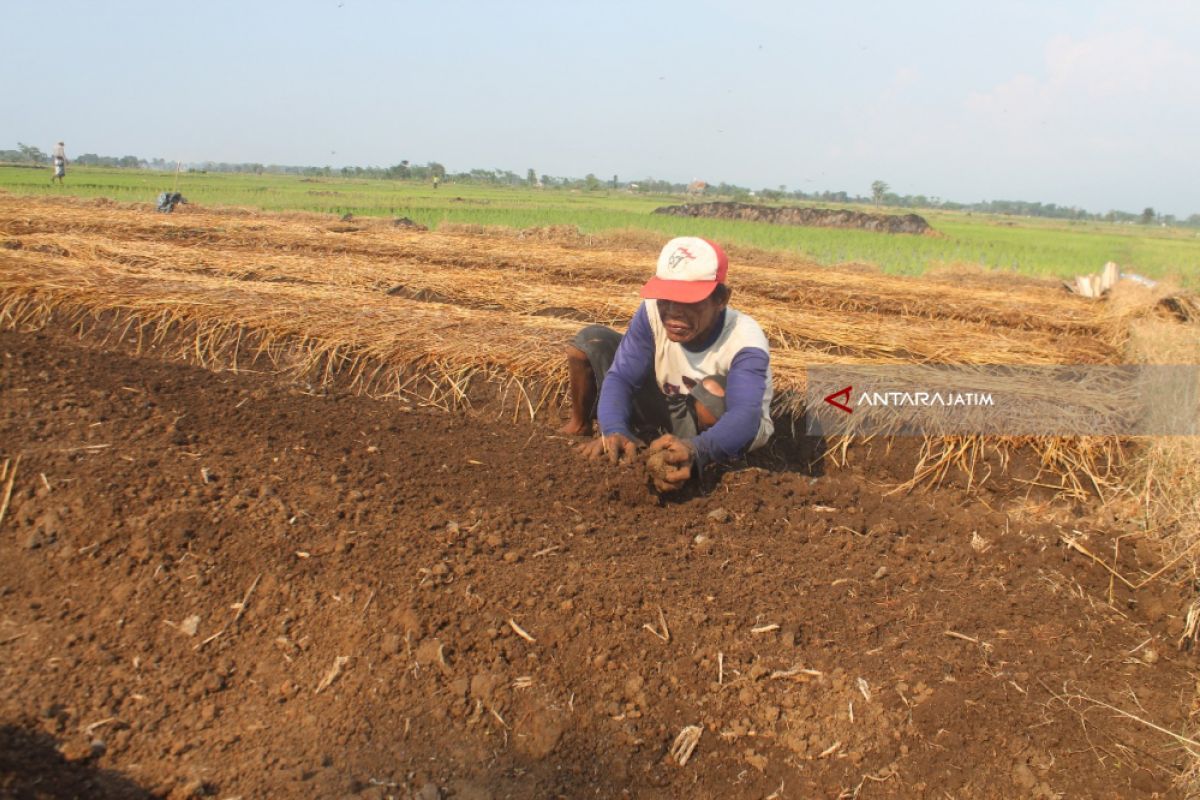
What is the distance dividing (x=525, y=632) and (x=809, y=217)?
27076mm

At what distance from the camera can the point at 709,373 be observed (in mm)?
3568

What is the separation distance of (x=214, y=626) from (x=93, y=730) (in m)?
0.43

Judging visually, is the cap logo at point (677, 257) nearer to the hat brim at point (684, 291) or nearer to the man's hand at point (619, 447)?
the hat brim at point (684, 291)

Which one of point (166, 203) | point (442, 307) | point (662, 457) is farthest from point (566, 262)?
point (166, 203)

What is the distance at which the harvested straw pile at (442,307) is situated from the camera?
487 cm

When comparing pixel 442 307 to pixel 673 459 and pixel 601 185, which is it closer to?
pixel 673 459

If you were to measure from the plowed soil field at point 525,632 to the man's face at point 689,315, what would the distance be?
24.6 inches

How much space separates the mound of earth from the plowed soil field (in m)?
23.7

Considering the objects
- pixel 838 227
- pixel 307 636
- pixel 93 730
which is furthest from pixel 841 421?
pixel 838 227

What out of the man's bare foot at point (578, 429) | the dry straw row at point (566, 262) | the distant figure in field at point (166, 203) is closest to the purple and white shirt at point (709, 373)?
the man's bare foot at point (578, 429)

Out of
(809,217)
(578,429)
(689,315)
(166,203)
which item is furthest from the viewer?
(809,217)

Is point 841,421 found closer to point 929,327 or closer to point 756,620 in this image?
point 756,620

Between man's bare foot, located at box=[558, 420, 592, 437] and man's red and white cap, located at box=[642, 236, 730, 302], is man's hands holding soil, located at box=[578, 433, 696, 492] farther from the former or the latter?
man's bare foot, located at box=[558, 420, 592, 437]

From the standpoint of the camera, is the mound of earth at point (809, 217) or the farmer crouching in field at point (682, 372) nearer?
the farmer crouching in field at point (682, 372)
